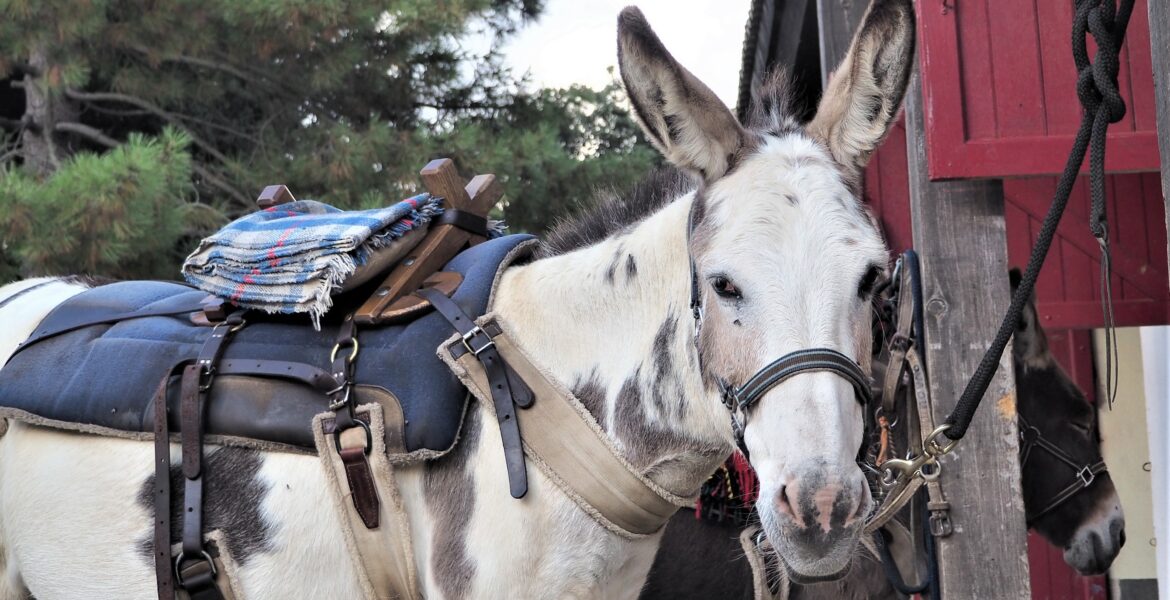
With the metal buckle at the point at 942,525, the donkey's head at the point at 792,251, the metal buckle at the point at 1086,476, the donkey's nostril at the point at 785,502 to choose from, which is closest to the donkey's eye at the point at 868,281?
the donkey's head at the point at 792,251

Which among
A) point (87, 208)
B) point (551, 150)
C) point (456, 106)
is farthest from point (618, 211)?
point (456, 106)

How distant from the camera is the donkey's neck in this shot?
2512 mm

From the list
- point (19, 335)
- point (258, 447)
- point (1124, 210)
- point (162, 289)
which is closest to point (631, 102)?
point (258, 447)

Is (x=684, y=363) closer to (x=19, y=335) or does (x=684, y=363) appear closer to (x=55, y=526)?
(x=55, y=526)

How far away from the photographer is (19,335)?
3.29 meters

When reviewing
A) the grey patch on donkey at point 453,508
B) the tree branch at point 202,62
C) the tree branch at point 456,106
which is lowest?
the grey patch on donkey at point 453,508

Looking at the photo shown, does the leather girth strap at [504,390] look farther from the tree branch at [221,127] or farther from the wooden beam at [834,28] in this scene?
the tree branch at [221,127]

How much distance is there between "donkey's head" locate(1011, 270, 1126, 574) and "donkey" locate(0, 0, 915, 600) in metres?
1.97

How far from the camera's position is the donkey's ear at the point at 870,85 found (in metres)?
2.43

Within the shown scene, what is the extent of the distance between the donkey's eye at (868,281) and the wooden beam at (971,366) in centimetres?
99

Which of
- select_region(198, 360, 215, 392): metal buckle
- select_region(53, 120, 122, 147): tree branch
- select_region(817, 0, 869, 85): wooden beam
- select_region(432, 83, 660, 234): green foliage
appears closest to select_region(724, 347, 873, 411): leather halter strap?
select_region(198, 360, 215, 392): metal buckle

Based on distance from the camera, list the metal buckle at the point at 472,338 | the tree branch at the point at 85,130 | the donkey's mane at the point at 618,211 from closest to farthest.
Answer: the metal buckle at the point at 472,338 → the donkey's mane at the point at 618,211 → the tree branch at the point at 85,130

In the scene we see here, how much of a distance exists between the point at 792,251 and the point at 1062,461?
240 cm

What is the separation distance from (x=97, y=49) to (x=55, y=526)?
6.23 m
